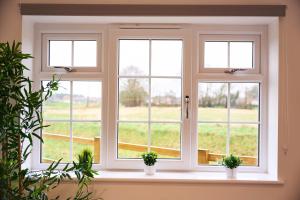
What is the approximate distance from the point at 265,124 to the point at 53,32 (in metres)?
2.05

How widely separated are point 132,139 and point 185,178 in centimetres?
59

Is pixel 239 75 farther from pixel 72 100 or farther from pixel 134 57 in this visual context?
pixel 72 100

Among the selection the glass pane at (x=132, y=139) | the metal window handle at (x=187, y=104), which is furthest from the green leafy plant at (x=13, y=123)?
the metal window handle at (x=187, y=104)

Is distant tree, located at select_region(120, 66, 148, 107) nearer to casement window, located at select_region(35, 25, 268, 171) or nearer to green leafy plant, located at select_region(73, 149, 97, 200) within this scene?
casement window, located at select_region(35, 25, 268, 171)

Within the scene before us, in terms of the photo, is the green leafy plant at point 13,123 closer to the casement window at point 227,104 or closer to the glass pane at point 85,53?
the glass pane at point 85,53

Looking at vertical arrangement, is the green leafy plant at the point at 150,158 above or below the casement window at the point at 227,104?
below

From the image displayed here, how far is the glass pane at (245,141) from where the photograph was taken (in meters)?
2.66

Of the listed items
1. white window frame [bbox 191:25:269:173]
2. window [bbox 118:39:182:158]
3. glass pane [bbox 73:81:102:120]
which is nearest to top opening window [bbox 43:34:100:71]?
glass pane [bbox 73:81:102:120]

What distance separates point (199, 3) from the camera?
2381 mm

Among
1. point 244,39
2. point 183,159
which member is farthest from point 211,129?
point 244,39

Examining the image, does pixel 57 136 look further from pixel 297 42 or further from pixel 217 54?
pixel 297 42

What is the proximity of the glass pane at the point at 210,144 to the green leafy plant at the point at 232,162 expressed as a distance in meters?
0.19

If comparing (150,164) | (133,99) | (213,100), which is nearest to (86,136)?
(133,99)

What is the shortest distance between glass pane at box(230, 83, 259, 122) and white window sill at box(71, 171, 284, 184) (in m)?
0.51
